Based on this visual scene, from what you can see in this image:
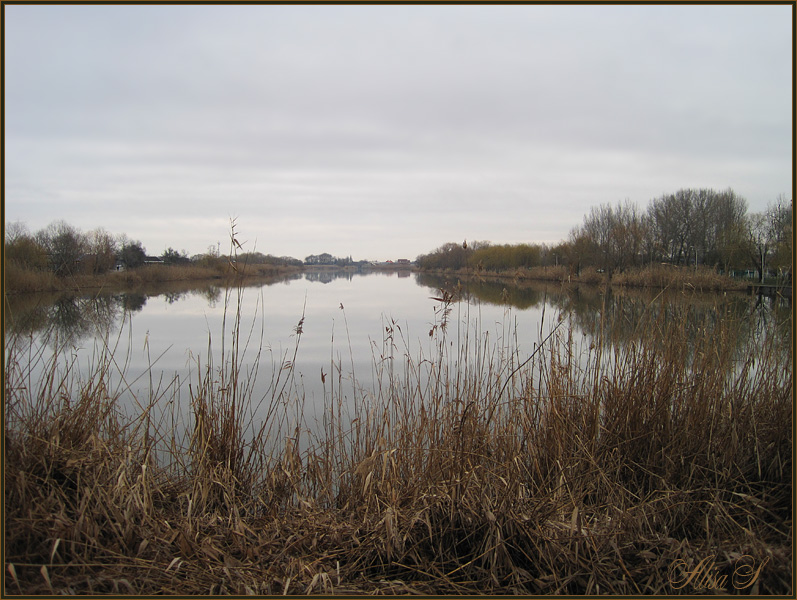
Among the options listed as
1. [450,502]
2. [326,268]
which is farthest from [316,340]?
[326,268]

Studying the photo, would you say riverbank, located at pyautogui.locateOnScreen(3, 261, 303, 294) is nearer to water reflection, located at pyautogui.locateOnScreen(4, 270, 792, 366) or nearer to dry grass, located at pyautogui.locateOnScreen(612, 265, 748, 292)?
water reflection, located at pyautogui.locateOnScreen(4, 270, 792, 366)

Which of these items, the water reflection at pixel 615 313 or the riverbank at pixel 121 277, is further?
the riverbank at pixel 121 277

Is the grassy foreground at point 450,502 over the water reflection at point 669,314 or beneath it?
beneath

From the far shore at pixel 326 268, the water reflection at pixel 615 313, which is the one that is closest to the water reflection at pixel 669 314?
the water reflection at pixel 615 313

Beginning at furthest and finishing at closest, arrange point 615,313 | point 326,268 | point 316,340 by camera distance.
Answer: point 326,268 → point 316,340 → point 615,313

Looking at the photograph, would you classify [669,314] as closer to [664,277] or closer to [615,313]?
[664,277]

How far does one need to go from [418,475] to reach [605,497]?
953mm

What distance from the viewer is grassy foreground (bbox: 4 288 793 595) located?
180cm

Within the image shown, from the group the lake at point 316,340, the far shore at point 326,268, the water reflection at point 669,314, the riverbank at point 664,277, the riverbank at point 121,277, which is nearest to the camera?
the water reflection at point 669,314

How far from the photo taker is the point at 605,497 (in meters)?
2.51

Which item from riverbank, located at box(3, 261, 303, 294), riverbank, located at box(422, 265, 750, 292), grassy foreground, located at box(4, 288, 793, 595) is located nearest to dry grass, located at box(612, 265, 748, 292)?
riverbank, located at box(422, 265, 750, 292)

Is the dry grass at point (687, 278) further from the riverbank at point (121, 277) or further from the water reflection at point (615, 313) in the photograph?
the riverbank at point (121, 277)

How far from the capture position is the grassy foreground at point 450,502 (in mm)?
1797

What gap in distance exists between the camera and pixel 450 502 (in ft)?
6.89
